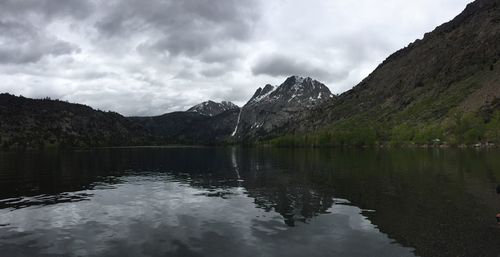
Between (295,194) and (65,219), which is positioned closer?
(65,219)

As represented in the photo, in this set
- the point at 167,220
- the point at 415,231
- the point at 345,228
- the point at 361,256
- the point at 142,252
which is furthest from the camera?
the point at 167,220

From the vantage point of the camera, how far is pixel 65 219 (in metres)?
44.0

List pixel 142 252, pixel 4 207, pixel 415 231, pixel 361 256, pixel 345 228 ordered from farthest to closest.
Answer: pixel 4 207, pixel 345 228, pixel 415 231, pixel 142 252, pixel 361 256

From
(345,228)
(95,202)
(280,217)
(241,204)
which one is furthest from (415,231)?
(95,202)

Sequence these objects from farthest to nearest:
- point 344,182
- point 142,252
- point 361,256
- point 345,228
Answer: point 344,182
point 345,228
point 142,252
point 361,256

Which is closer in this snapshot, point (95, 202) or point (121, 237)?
point (121, 237)

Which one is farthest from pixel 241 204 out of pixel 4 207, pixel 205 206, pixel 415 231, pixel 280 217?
pixel 4 207

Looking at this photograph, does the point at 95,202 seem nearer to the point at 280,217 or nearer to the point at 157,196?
the point at 157,196

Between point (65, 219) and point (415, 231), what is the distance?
37032mm

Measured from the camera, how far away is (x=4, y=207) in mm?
51688

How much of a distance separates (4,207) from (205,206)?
2666 cm

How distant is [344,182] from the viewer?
74.2 metres

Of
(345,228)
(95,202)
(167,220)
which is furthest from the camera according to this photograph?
(95,202)

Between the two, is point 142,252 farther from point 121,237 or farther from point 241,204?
point 241,204
